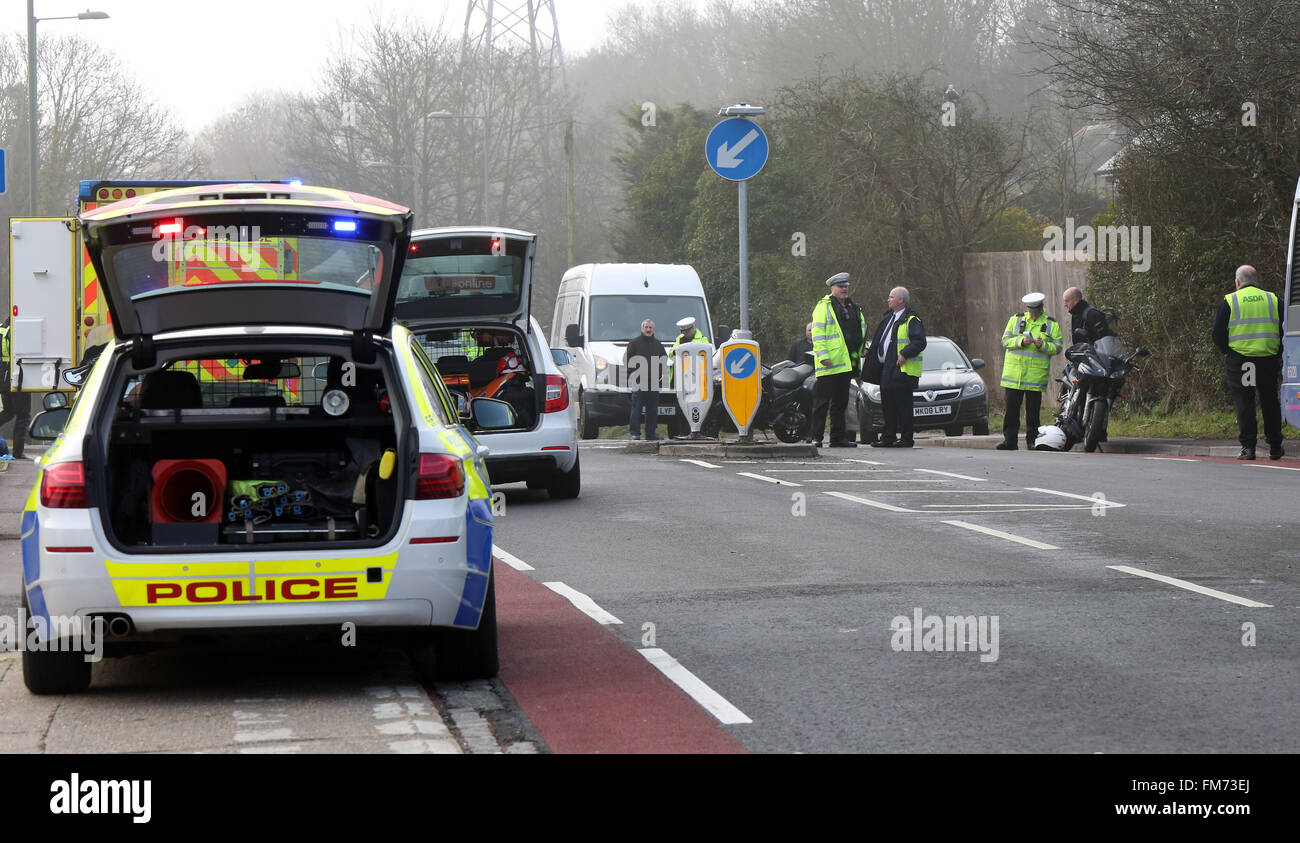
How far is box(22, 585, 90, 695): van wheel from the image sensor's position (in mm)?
6656

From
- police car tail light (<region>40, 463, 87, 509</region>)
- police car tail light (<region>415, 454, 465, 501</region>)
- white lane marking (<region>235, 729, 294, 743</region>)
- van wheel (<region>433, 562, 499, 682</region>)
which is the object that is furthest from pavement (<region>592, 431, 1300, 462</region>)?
white lane marking (<region>235, 729, 294, 743</region>)

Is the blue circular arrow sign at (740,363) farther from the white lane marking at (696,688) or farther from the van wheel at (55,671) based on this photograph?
the van wheel at (55,671)

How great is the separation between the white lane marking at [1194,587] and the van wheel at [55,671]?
18.3 ft

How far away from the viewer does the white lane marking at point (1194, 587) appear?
8.66m

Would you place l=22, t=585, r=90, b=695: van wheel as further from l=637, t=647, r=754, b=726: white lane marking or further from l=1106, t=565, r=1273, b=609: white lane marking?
l=1106, t=565, r=1273, b=609: white lane marking

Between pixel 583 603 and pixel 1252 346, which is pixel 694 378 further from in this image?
pixel 583 603

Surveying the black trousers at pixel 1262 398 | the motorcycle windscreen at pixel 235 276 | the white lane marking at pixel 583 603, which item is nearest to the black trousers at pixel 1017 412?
the black trousers at pixel 1262 398

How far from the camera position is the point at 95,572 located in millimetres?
6375

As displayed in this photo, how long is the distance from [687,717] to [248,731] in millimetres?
1576

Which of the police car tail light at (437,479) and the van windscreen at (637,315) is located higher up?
the van windscreen at (637,315)

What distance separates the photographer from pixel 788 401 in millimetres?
23922
